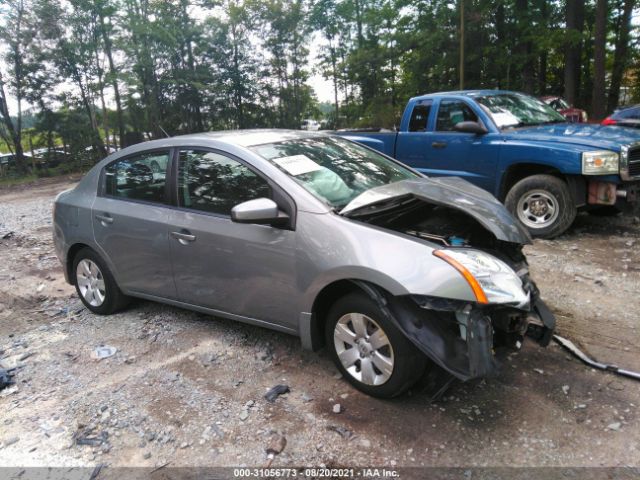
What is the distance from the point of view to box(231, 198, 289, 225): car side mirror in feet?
10.2

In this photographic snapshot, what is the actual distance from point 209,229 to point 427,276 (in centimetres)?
170

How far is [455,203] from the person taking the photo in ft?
10.2

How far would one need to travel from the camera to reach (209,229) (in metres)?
3.59

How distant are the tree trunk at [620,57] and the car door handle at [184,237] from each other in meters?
20.8

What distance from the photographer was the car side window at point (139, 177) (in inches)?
158

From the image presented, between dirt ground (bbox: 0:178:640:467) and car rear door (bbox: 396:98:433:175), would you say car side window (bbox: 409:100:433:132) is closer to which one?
car rear door (bbox: 396:98:433:175)

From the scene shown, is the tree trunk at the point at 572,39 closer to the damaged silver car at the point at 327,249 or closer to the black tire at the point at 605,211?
the black tire at the point at 605,211

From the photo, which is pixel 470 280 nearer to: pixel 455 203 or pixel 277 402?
pixel 455 203

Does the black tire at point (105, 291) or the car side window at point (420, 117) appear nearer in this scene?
the black tire at point (105, 291)

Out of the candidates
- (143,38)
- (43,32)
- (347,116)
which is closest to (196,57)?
(143,38)

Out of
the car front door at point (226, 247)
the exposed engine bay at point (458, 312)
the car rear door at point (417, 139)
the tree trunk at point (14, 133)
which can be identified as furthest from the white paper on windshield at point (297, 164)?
the tree trunk at point (14, 133)

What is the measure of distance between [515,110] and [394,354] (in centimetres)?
552

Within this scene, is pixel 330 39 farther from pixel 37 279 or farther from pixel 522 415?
pixel 522 415

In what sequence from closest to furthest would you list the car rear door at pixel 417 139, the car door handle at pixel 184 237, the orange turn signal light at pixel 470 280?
the orange turn signal light at pixel 470 280 → the car door handle at pixel 184 237 → the car rear door at pixel 417 139
